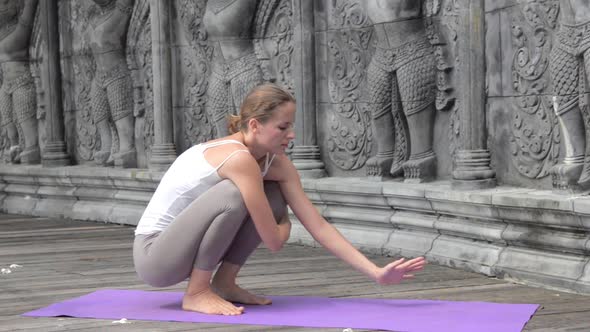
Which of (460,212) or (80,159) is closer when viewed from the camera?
(460,212)

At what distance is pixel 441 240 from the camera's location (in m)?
6.11

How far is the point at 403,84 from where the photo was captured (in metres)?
6.51

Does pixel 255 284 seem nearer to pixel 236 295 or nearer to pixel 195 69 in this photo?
pixel 236 295

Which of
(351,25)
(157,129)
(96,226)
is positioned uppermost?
(351,25)

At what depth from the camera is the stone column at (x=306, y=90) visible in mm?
7371

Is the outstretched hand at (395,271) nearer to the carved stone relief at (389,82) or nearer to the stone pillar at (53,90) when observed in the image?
the carved stone relief at (389,82)

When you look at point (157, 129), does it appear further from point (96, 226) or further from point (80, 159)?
point (80, 159)

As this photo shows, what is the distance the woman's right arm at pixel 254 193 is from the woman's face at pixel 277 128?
0.12 meters

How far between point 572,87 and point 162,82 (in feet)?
13.1

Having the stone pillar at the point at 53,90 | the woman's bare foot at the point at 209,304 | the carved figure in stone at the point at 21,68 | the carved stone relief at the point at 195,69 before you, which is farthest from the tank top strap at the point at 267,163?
the carved figure in stone at the point at 21,68

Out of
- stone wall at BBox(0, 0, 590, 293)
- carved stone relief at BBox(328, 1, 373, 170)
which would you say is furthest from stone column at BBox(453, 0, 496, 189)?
carved stone relief at BBox(328, 1, 373, 170)

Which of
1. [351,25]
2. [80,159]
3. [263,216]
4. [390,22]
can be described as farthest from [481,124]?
[80,159]

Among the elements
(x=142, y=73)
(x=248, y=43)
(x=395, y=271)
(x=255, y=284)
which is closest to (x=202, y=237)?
(x=395, y=271)

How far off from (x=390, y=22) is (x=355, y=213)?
1.15 metres
